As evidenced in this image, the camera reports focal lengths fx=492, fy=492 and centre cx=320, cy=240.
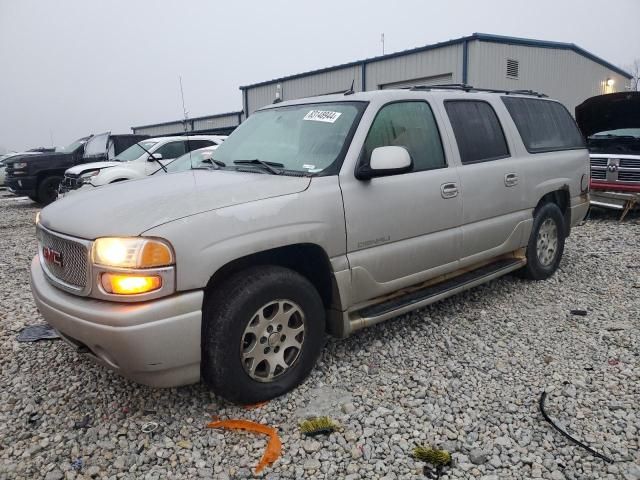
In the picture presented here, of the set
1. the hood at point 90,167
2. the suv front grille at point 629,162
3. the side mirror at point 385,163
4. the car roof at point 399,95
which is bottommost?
the suv front grille at point 629,162

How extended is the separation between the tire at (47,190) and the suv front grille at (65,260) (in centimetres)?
1058

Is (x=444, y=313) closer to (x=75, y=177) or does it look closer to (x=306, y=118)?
(x=306, y=118)

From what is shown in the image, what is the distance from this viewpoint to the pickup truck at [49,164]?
11.8 meters

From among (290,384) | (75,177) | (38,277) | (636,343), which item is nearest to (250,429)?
(290,384)

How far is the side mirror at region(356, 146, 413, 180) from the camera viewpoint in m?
3.05

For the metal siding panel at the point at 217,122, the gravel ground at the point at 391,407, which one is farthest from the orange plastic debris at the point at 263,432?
the metal siding panel at the point at 217,122

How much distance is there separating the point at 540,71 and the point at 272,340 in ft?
59.6

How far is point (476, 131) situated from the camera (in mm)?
4105

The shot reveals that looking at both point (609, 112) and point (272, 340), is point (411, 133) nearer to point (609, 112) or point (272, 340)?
point (272, 340)

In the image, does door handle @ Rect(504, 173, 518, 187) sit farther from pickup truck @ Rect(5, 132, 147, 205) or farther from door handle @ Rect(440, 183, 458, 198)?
pickup truck @ Rect(5, 132, 147, 205)

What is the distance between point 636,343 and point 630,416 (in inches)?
43.3

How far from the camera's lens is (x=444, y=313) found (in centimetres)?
425

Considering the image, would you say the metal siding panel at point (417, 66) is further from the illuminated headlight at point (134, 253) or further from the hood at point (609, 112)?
the illuminated headlight at point (134, 253)

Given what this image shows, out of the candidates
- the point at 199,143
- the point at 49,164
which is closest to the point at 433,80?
the point at 199,143
